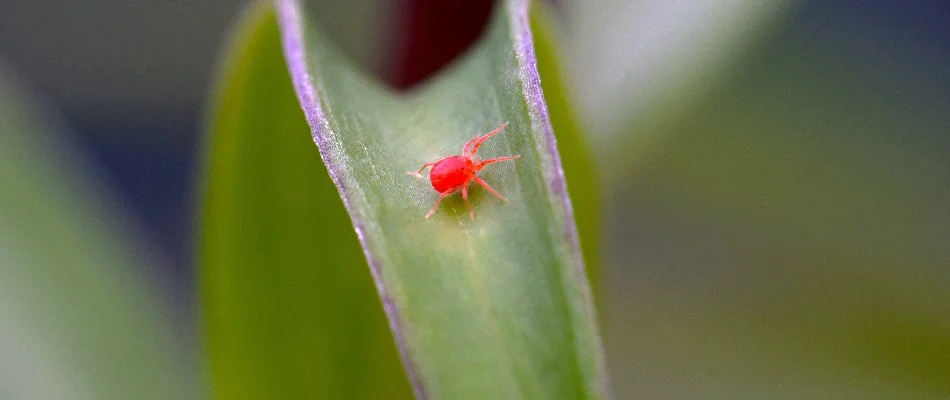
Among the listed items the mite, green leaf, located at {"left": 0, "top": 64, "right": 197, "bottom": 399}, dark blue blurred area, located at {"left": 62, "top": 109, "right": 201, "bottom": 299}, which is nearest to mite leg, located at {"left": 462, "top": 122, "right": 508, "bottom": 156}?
the mite

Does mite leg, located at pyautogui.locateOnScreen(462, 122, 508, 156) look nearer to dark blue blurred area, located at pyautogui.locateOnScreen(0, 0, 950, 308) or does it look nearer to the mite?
the mite

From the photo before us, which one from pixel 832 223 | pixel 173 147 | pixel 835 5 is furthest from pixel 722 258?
pixel 173 147

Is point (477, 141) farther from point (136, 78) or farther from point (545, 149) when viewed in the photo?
point (136, 78)

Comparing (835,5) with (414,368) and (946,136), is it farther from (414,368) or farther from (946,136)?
(414,368)

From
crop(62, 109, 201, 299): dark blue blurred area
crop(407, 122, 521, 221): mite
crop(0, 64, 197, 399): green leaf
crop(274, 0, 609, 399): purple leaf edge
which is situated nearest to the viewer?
crop(274, 0, 609, 399): purple leaf edge

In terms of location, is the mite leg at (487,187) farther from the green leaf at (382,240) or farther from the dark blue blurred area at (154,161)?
the dark blue blurred area at (154,161)

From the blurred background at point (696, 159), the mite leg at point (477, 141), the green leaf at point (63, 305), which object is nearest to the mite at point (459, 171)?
the mite leg at point (477, 141)
